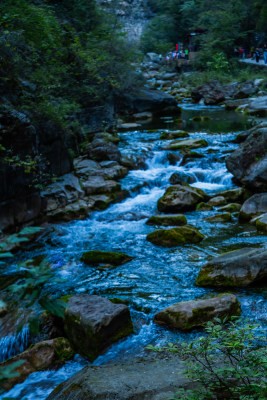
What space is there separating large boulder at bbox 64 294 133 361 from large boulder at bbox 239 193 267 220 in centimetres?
476

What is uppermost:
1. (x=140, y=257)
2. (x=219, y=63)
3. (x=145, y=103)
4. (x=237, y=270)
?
(x=219, y=63)

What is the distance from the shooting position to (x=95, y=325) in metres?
4.18

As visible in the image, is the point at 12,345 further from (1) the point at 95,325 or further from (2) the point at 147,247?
(2) the point at 147,247

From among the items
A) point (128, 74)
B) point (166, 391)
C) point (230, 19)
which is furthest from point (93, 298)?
point (230, 19)

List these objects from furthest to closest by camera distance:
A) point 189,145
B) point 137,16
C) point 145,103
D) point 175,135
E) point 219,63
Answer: point 137,16, point 219,63, point 145,103, point 175,135, point 189,145

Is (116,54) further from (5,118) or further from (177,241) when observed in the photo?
(177,241)

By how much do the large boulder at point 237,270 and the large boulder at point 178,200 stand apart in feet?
12.2

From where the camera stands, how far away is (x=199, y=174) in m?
11.6

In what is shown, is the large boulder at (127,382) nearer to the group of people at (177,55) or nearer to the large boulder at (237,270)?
the large boulder at (237,270)

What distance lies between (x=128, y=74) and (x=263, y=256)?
16299 mm

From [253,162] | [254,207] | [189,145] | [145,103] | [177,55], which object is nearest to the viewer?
[254,207]

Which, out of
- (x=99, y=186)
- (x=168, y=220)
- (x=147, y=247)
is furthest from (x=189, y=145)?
(x=147, y=247)

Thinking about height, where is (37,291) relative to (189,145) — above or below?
above

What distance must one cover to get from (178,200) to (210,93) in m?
17.5
